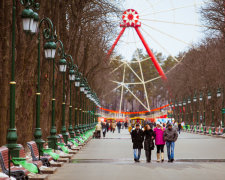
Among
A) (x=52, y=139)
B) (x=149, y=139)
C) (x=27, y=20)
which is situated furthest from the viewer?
(x=149, y=139)

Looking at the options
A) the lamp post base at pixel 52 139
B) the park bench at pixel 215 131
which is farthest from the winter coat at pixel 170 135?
the park bench at pixel 215 131

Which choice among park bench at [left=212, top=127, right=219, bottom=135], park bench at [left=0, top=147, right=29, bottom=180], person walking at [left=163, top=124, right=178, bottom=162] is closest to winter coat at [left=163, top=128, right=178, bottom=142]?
person walking at [left=163, top=124, right=178, bottom=162]

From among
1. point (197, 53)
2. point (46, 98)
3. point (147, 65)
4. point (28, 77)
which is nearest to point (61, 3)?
point (46, 98)

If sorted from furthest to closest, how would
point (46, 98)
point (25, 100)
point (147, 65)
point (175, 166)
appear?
1. point (147, 65)
2. point (46, 98)
3. point (25, 100)
4. point (175, 166)

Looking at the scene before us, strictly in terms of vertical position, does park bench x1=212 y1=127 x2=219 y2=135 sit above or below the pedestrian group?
above

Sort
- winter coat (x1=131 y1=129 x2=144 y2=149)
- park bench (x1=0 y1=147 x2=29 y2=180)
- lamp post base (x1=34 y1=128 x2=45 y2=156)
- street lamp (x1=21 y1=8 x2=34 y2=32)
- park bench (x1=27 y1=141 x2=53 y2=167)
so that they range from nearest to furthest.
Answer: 1. park bench (x1=0 y1=147 x2=29 y2=180)
2. street lamp (x1=21 y1=8 x2=34 y2=32)
3. park bench (x1=27 y1=141 x2=53 y2=167)
4. lamp post base (x1=34 y1=128 x2=45 y2=156)
5. winter coat (x1=131 y1=129 x2=144 y2=149)

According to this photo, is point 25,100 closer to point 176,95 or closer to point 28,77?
point 28,77

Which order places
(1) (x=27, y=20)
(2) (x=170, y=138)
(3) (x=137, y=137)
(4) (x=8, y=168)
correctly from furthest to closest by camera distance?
(3) (x=137, y=137) → (2) (x=170, y=138) → (1) (x=27, y=20) → (4) (x=8, y=168)

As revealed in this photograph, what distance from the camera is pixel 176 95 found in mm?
105688

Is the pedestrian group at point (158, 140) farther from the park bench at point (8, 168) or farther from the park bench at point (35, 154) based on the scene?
the park bench at point (8, 168)

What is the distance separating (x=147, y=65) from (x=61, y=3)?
456 feet

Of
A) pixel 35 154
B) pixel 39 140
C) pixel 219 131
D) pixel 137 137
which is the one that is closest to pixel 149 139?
pixel 137 137

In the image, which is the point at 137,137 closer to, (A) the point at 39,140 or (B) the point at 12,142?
(A) the point at 39,140

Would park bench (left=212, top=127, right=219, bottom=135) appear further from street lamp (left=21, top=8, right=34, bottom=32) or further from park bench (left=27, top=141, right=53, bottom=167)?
street lamp (left=21, top=8, right=34, bottom=32)
